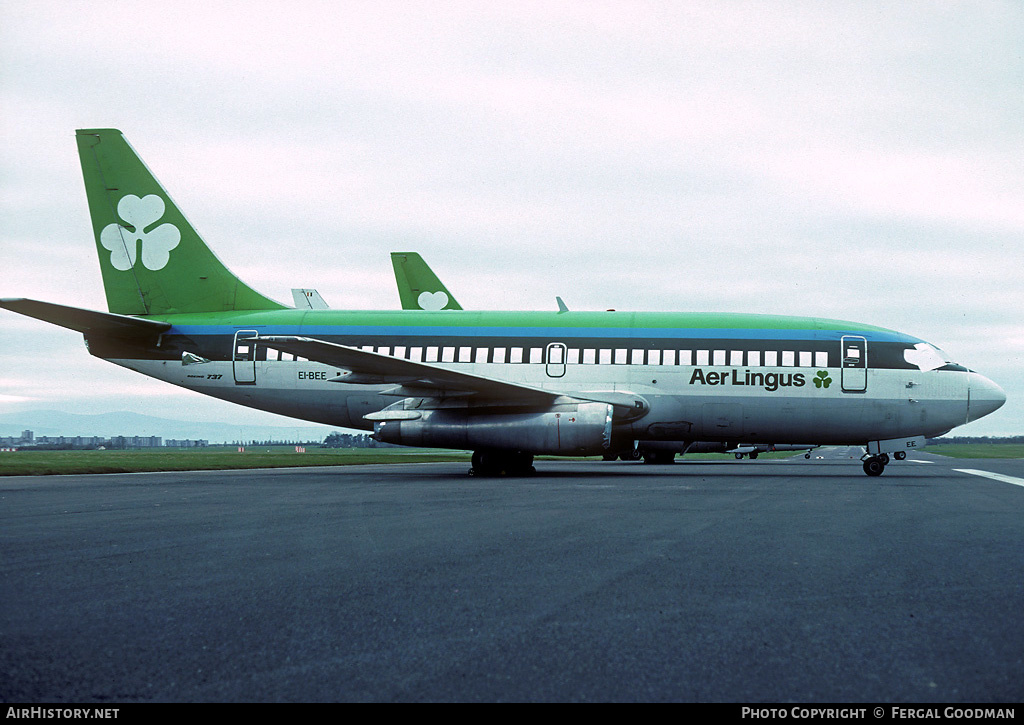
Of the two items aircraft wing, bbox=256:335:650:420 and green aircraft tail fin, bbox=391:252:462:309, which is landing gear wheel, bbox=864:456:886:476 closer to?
aircraft wing, bbox=256:335:650:420

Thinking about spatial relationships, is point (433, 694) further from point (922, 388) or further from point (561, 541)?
point (922, 388)

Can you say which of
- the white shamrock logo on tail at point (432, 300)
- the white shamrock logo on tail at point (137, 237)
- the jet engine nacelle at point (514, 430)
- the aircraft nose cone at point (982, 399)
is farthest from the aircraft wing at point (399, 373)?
the white shamrock logo on tail at point (432, 300)

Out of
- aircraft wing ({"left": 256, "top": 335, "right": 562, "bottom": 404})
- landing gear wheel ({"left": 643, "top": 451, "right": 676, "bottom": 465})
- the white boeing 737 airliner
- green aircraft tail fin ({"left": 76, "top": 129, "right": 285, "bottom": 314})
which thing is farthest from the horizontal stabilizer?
landing gear wheel ({"left": 643, "top": 451, "right": 676, "bottom": 465})

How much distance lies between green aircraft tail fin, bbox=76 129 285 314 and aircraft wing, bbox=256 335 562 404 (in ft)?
18.0

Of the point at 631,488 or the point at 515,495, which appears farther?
the point at 631,488

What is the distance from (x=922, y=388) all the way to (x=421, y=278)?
23178 mm

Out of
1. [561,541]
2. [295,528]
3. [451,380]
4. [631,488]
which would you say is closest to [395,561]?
[561,541]

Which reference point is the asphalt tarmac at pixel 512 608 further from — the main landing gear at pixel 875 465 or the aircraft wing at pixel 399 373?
the main landing gear at pixel 875 465

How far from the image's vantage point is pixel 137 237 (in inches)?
926

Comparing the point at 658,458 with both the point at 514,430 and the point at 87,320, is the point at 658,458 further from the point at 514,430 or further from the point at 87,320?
the point at 87,320

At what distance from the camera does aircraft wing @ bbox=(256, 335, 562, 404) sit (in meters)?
17.6

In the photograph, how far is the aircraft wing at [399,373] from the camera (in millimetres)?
17562

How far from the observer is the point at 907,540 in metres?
7.69

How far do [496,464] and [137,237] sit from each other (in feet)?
38.3
